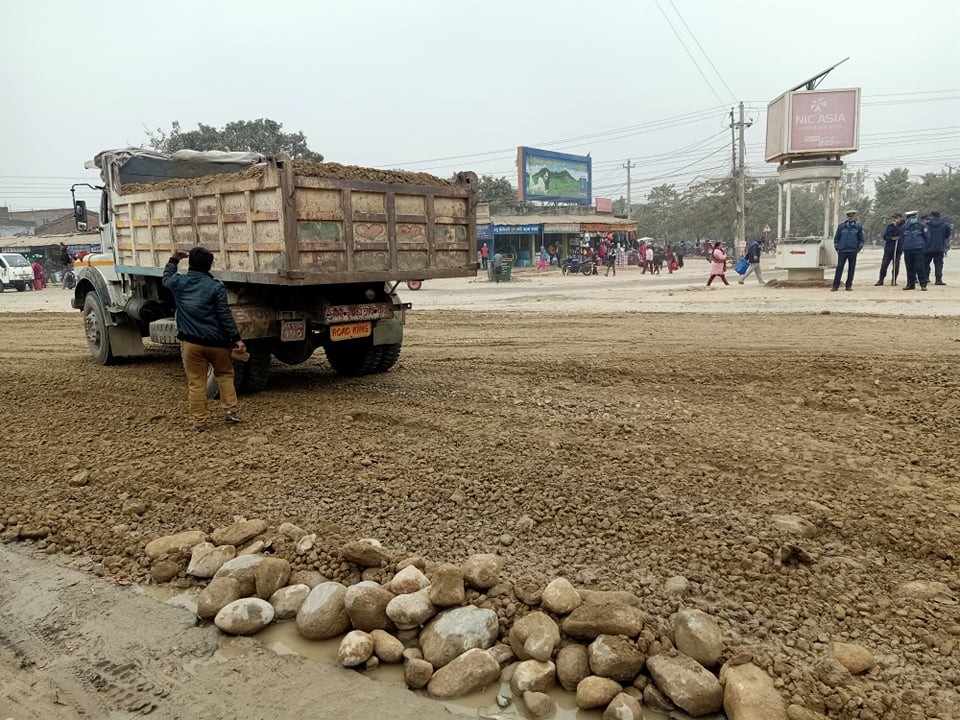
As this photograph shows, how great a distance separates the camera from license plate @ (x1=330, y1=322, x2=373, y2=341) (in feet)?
22.5

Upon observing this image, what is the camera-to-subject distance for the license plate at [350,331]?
6.86 metres

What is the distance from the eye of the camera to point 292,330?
674 cm

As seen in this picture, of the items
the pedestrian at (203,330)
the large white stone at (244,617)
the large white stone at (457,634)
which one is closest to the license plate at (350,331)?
the pedestrian at (203,330)

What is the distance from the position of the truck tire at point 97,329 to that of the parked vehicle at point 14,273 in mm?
28428

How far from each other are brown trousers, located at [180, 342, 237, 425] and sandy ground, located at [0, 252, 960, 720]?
1.10 ft

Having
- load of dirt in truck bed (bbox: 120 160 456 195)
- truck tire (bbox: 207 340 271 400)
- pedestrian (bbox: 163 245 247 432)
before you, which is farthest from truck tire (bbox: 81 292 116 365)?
pedestrian (bbox: 163 245 247 432)

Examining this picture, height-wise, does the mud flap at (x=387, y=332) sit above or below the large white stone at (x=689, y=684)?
above

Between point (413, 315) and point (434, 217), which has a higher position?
point (434, 217)

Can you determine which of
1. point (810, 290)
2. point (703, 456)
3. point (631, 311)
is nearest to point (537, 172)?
point (810, 290)

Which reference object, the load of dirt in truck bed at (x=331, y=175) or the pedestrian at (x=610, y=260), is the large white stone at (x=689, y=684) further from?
the pedestrian at (x=610, y=260)

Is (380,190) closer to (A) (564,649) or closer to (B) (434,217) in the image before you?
(B) (434,217)

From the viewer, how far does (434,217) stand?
708cm

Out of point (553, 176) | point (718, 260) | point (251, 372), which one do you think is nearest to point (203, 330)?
point (251, 372)

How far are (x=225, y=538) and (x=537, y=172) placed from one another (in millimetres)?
43053
